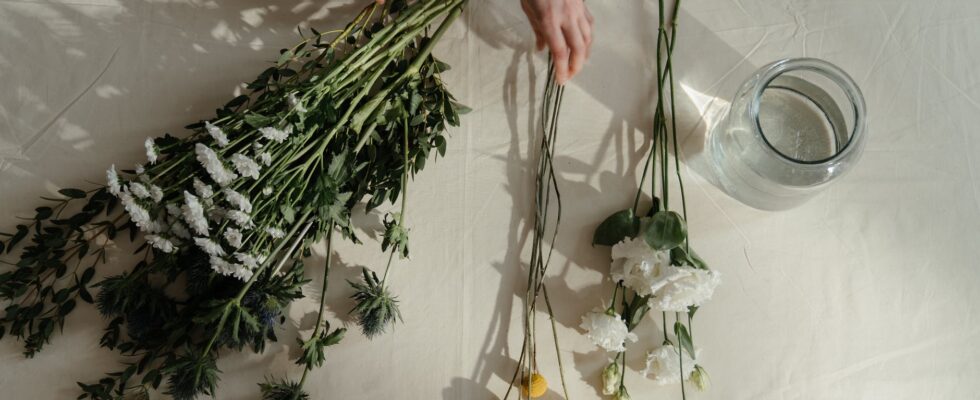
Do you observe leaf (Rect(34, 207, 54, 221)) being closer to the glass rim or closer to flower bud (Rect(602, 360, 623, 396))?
flower bud (Rect(602, 360, 623, 396))

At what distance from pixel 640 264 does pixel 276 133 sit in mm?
398

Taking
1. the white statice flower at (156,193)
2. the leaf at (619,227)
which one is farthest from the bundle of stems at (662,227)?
the white statice flower at (156,193)

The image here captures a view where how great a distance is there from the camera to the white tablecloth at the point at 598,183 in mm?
754

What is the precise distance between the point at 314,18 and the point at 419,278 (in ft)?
1.11

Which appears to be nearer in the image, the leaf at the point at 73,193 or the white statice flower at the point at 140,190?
the white statice flower at the point at 140,190

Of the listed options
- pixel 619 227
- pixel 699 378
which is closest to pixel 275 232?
pixel 619 227

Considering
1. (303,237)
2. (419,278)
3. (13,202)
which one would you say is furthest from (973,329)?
(13,202)

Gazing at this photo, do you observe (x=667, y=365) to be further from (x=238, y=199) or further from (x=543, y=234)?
(x=238, y=199)

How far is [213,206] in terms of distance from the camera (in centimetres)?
60

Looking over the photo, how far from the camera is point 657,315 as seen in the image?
0.78 m

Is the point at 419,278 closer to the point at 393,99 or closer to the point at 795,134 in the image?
the point at 393,99

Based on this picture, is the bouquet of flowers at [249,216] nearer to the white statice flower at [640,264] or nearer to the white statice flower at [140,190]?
the white statice flower at [140,190]

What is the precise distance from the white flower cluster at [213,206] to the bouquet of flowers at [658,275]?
0.37 metres

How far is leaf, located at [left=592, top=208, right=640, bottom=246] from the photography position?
745mm
